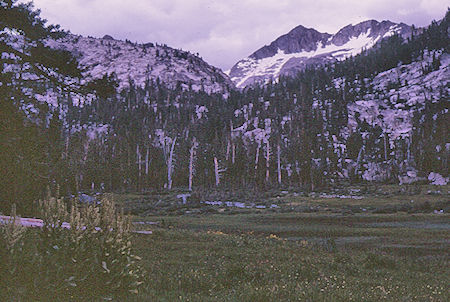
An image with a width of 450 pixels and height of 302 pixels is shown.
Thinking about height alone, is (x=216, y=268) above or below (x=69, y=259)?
below

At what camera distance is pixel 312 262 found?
1337cm

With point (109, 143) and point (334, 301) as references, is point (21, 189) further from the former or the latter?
point (109, 143)

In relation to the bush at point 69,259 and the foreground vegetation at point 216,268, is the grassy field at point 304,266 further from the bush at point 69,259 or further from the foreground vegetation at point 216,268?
the bush at point 69,259

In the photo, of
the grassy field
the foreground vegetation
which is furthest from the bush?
the grassy field

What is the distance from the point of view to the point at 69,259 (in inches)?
225

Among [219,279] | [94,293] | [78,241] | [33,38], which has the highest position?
[33,38]

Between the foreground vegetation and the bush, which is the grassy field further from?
the bush

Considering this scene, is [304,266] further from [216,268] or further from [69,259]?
[69,259]

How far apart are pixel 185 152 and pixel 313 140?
157ft

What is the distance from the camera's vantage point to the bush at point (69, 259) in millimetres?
5156

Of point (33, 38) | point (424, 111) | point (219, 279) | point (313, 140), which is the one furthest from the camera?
point (424, 111)

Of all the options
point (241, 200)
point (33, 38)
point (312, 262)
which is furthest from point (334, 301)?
point (241, 200)

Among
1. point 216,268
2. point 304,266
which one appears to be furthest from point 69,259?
point 304,266

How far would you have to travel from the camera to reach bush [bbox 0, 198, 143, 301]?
5.16m
